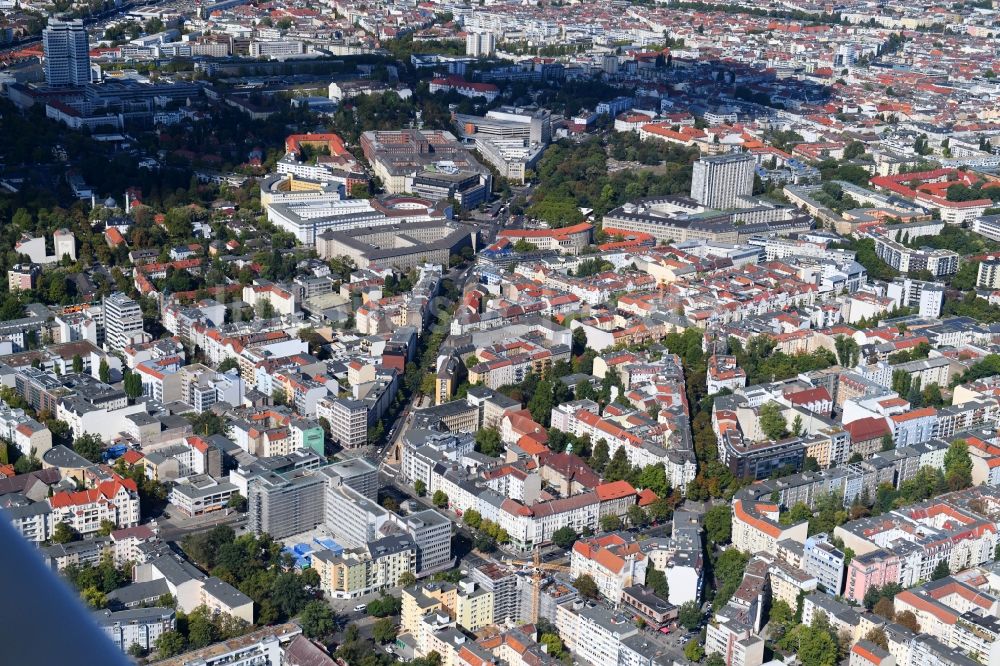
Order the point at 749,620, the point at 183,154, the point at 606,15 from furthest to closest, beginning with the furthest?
1. the point at 606,15
2. the point at 183,154
3. the point at 749,620

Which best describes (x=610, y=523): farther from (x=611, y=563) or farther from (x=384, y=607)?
(x=384, y=607)

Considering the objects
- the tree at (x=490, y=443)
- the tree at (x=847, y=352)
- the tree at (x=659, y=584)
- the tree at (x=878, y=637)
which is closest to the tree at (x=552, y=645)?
the tree at (x=659, y=584)

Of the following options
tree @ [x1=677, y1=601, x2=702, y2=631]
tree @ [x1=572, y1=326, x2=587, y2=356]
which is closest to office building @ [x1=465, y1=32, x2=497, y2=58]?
tree @ [x1=572, y1=326, x2=587, y2=356]

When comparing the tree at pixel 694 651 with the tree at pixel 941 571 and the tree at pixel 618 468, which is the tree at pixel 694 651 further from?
the tree at pixel 618 468

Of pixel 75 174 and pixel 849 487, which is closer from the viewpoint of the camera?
pixel 849 487

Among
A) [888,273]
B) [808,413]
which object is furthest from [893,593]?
[888,273]

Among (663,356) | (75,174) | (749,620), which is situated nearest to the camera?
(749,620)

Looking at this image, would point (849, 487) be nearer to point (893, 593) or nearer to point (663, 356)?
point (893, 593)
